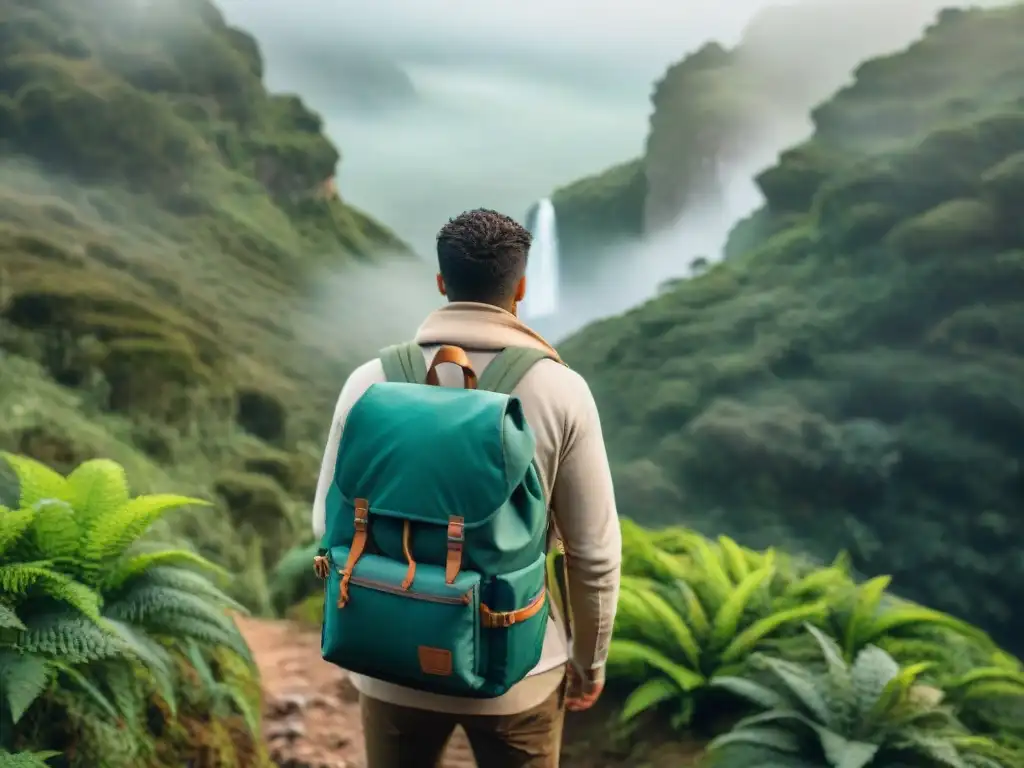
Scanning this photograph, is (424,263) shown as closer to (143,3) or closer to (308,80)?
(308,80)

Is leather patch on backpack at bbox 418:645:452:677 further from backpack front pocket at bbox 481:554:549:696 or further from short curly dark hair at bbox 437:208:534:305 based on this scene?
short curly dark hair at bbox 437:208:534:305

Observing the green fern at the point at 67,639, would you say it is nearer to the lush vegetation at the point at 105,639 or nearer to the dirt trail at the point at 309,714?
the lush vegetation at the point at 105,639

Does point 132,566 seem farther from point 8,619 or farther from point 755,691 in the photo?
point 755,691

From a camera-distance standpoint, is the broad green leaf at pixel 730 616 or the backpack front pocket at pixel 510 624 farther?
the broad green leaf at pixel 730 616

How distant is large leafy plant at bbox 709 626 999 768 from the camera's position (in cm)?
276

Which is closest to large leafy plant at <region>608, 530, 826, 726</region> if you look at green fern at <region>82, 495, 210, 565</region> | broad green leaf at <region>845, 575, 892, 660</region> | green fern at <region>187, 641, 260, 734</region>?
broad green leaf at <region>845, 575, 892, 660</region>

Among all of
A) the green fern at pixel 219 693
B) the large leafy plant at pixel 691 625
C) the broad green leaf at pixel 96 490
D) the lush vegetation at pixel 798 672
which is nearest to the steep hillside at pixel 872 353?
the lush vegetation at pixel 798 672

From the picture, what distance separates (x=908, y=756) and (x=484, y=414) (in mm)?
2423

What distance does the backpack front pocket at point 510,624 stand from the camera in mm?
1371

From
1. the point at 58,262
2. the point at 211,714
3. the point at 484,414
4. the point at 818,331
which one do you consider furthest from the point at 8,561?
the point at 818,331

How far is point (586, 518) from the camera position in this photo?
61.3 inches

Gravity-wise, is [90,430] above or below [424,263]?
below

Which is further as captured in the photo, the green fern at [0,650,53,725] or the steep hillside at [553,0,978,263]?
the steep hillside at [553,0,978,263]

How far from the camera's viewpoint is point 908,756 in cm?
279
